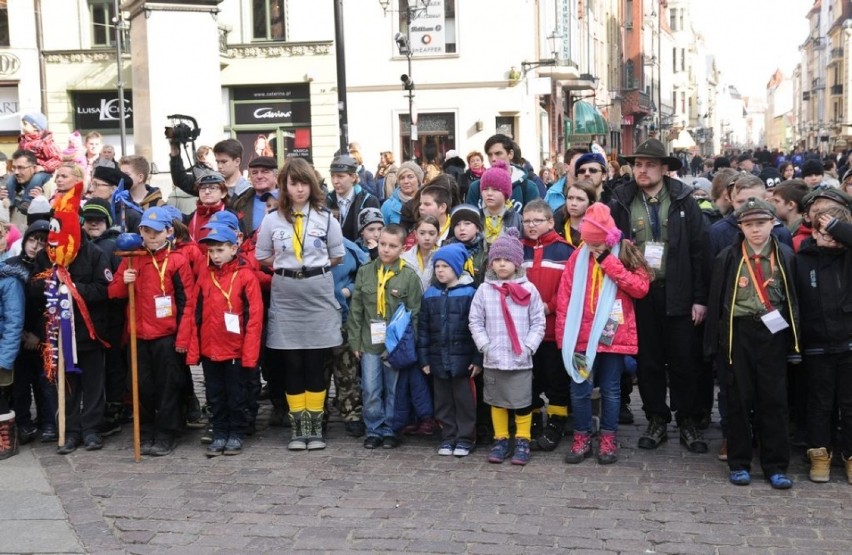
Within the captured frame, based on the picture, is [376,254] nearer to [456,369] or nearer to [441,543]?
[456,369]

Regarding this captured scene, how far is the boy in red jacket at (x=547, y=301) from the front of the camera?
7.52 metres

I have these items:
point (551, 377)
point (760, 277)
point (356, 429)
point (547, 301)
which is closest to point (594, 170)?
point (547, 301)

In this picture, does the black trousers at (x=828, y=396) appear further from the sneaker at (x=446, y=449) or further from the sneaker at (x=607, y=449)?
the sneaker at (x=446, y=449)

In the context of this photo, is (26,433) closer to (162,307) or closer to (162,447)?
(162,447)

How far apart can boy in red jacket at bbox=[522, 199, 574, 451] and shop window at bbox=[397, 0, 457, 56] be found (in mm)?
21691

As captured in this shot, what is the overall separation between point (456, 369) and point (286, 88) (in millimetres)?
25188

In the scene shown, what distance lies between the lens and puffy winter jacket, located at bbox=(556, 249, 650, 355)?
705cm

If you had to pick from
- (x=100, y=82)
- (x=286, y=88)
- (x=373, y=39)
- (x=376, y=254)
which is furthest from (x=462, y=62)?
(x=376, y=254)

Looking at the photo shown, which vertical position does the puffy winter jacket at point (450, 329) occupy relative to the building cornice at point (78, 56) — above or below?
below

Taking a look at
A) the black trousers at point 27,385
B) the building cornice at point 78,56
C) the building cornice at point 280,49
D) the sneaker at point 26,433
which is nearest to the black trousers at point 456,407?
the black trousers at point 27,385

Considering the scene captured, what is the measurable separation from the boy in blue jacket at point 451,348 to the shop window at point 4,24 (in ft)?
89.8

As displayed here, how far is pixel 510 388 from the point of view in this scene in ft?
23.7

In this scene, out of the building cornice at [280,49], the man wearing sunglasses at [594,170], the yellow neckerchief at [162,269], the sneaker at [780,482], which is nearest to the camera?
the sneaker at [780,482]

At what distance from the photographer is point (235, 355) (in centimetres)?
749
